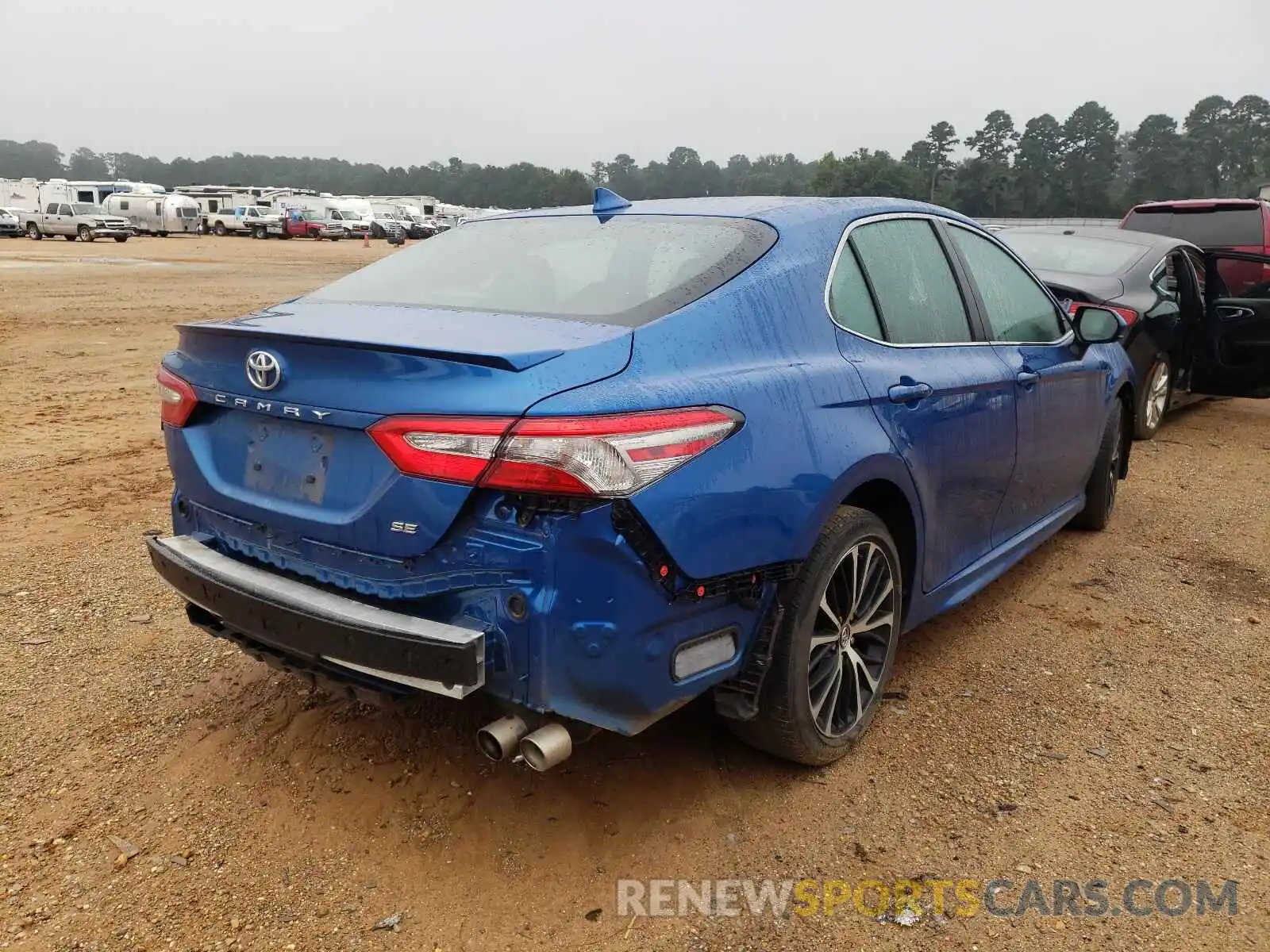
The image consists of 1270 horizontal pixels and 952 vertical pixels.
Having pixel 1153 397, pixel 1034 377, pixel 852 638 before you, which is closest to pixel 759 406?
pixel 852 638

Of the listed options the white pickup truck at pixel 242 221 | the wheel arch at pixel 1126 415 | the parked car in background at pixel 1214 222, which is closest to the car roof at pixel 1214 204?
the parked car in background at pixel 1214 222

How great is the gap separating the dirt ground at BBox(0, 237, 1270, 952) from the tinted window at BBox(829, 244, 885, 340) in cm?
132

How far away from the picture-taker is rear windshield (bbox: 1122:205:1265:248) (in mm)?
10891

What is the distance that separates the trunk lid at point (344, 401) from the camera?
215 centimetres

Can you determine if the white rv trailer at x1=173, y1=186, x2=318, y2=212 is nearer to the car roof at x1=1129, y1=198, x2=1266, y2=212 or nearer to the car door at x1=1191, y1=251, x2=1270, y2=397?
the car roof at x1=1129, y1=198, x2=1266, y2=212

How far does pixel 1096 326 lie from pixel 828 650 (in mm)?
2380

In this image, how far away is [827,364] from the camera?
270 cm

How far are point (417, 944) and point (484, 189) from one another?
116033 millimetres

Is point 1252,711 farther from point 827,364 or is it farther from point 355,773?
point 355,773

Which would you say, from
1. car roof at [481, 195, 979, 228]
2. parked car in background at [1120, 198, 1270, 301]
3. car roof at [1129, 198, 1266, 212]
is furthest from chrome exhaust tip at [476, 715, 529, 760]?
car roof at [1129, 198, 1266, 212]

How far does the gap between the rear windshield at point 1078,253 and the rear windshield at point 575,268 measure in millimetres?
5142

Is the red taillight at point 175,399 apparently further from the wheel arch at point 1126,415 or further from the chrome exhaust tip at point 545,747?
the wheel arch at point 1126,415

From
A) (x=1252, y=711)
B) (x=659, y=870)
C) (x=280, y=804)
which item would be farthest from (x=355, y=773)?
(x=1252, y=711)

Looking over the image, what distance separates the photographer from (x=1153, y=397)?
24.8 feet
